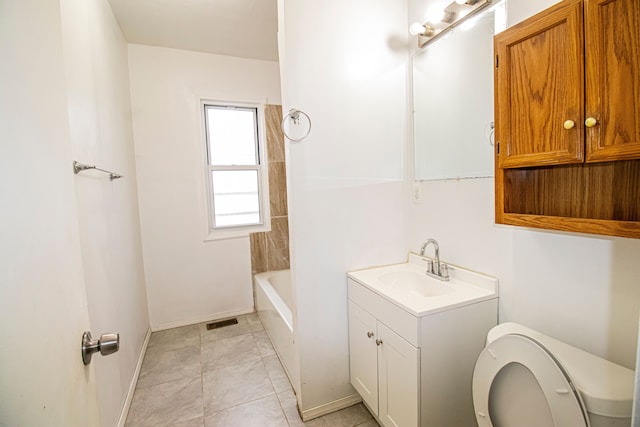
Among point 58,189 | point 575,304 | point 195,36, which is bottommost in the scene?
point 575,304

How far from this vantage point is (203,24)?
242 centimetres

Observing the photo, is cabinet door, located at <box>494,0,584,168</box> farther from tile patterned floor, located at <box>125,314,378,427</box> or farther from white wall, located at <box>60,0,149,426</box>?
white wall, located at <box>60,0,149,426</box>

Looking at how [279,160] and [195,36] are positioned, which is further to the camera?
[279,160]

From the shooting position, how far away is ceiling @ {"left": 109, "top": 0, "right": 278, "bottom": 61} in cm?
218

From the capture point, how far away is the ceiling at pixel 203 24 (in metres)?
2.18

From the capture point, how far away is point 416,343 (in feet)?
4.09

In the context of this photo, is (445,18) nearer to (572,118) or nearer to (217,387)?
(572,118)

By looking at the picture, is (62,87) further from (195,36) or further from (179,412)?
(195,36)

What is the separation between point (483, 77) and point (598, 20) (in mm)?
620

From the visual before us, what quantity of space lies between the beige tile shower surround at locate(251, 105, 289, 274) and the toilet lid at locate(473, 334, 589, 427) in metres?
2.45

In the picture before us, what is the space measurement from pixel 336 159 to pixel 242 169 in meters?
1.74

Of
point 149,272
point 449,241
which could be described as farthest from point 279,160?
point 449,241

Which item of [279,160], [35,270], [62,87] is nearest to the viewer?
[35,270]

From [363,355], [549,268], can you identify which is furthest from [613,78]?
[363,355]
